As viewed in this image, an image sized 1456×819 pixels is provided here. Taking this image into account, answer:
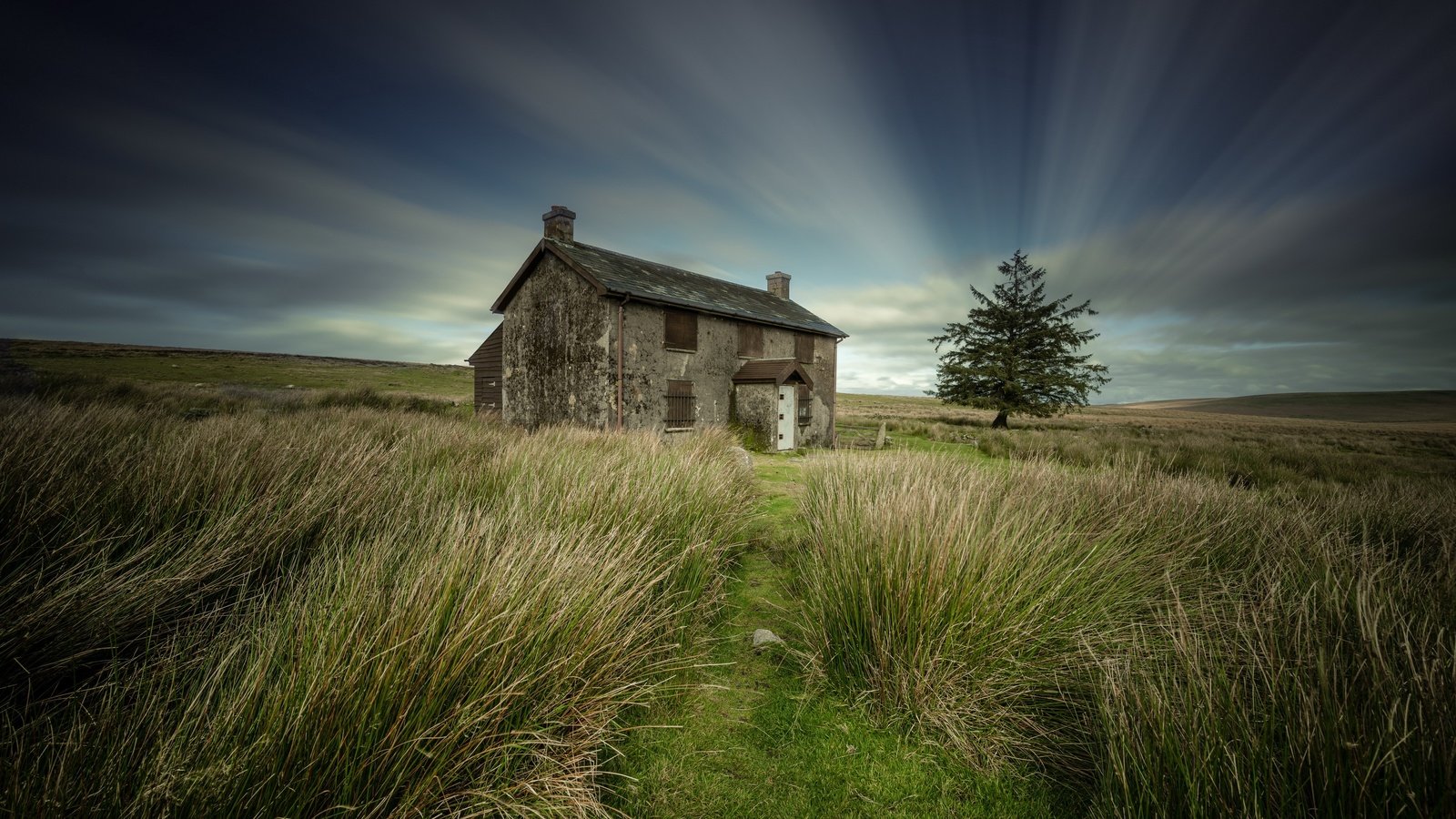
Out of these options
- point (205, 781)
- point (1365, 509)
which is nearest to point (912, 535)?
point (205, 781)

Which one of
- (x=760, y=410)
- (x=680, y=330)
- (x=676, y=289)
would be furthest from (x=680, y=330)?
(x=760, y=410)

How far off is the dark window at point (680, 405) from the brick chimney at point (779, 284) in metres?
9.52

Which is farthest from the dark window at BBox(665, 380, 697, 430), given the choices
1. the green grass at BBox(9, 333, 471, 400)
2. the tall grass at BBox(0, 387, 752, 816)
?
the green grass at BBox(9, 333, 471, 400)

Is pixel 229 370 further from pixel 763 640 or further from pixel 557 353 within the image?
pixel 763 640

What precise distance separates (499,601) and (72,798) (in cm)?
106

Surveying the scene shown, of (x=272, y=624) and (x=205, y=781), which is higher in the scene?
(x=272, y=624)

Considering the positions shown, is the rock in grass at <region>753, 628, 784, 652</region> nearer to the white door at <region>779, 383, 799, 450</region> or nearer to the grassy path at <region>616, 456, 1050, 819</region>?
the grassy path at <region>616, 456, 1050, 819</region>

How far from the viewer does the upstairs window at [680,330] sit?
13.6m

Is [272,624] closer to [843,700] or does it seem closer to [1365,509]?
[843,700]

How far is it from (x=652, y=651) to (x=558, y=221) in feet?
45.4

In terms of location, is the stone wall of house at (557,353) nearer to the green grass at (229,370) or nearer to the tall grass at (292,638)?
the tall grass at (292,638)

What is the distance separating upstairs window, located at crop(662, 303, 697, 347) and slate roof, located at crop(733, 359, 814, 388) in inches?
74.6

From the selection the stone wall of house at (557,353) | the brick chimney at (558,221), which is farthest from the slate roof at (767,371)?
the brick chimney at (558,221)

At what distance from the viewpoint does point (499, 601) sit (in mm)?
2021
